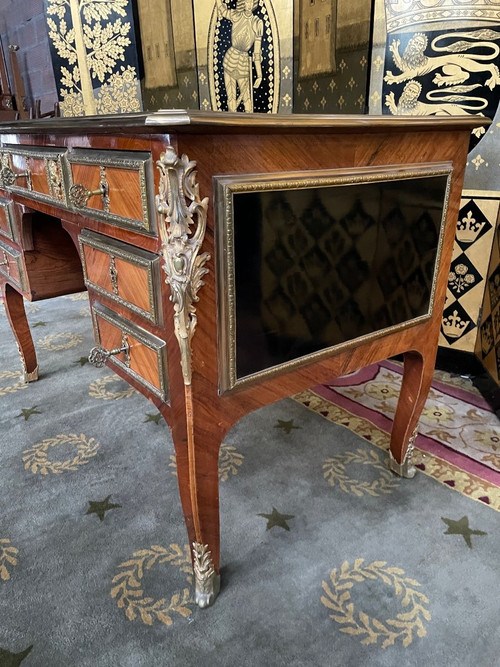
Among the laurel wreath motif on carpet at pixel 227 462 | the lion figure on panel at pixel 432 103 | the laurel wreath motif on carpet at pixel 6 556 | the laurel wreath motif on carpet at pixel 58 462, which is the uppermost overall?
the lion figure on panel at pixel 432 103

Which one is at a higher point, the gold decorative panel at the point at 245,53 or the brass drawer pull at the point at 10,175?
the gold decorative panel at the point at 245,53

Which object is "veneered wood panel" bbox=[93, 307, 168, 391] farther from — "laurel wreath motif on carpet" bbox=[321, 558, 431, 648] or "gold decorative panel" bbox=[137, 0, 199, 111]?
"gold decorative panel" bbox=[137, 0, 199, 111]

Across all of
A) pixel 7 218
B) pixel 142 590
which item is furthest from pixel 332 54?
pixel 142 590

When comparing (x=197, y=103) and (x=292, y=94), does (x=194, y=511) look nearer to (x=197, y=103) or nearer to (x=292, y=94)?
(x=292, y=94)

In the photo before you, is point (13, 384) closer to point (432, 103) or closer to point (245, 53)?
point (245, 53)

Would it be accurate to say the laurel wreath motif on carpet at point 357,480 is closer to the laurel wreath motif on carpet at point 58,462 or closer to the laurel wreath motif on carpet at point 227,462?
the laurel wreath motif on carpet at point 227,462

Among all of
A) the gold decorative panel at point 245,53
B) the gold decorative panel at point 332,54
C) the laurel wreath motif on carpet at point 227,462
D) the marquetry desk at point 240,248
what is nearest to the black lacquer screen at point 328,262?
the marquetry desk at point 240,248

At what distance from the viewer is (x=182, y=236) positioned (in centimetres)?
75

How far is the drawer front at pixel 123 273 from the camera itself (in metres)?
0.88

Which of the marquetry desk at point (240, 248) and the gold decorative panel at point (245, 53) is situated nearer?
the marquetry desk at point (240, 248)

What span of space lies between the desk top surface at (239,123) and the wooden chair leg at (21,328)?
100 cm

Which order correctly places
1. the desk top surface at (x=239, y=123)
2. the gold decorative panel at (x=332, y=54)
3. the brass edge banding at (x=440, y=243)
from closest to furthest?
the desk top surface at (x=239, y=123) → the brass edge banding at (x=440, y=243) → the gold decorative panel at (x=332, y=54)

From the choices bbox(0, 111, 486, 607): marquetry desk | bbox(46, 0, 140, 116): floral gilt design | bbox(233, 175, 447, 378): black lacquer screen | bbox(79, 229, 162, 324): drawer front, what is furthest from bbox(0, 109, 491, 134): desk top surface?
bbox(46, 0, 140, 116): floral gilt design

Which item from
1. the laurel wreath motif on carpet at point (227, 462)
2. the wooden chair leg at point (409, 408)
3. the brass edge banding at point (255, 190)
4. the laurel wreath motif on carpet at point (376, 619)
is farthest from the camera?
the laurel wreath motif on carpet at point (227, 462)
